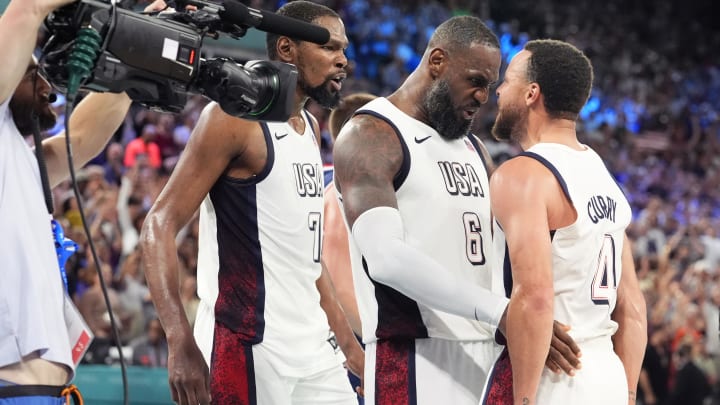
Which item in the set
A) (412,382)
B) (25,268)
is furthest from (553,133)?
(25,268)

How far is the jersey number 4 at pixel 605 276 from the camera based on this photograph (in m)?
3.27

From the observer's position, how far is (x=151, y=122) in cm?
1082

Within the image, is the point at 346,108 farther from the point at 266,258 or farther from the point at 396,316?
the point at 396,316

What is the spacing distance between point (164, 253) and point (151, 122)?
7572mm

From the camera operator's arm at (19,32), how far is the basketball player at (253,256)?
4.13ft

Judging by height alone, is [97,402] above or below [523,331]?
below

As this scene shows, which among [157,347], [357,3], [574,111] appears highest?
[574,111]

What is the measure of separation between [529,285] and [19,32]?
159 centimetres

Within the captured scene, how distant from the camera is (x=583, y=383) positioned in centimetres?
317

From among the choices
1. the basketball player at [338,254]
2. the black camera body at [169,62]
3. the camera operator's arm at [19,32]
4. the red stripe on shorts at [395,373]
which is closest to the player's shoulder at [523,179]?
the red stripe on shorts at [395,373]

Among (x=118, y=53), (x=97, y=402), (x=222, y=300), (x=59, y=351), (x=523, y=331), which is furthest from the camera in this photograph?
(x=97, y=402)

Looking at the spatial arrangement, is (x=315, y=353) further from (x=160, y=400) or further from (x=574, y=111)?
(x=160, y=400)

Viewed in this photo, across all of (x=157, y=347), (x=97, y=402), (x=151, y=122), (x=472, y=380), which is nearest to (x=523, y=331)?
(x=472, y=380)

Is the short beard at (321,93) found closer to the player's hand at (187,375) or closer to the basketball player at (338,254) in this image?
the basketball player at (338,254)
